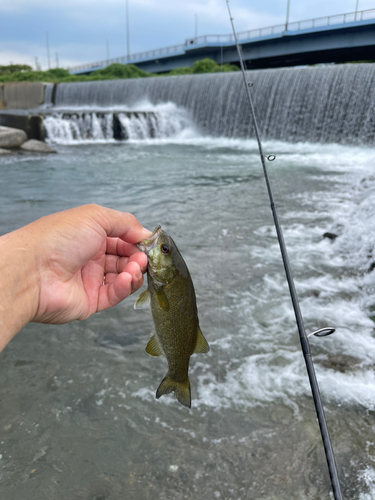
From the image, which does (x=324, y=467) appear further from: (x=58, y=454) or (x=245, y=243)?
(x=245, y=243)

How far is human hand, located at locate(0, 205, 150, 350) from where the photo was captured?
1.67m

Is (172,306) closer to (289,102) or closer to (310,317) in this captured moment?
(310,317)

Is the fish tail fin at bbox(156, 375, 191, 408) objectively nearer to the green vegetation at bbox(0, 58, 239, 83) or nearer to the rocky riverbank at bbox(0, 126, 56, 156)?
the rocky riverbank at bbox(0, 126, 56, 156)

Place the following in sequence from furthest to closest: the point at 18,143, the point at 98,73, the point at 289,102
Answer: the point at 98,73 → the point at 289,102 → the point at 18,143

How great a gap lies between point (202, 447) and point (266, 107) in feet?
63.9

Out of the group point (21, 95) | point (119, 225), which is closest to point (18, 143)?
point (119, 225)

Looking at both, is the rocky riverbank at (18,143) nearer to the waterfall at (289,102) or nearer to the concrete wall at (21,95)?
the waterfall at (289,102)

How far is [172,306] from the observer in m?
1.75

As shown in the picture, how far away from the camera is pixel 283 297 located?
4.85 meters

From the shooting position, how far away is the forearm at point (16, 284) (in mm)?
1562

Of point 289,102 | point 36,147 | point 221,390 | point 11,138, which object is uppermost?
point 289,102

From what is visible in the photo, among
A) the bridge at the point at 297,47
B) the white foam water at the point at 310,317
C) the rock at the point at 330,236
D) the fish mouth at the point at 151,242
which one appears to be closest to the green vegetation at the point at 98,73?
the bridge at the point at 297,47

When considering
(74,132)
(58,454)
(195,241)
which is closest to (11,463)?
(58,454)

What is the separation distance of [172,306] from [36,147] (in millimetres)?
16854
